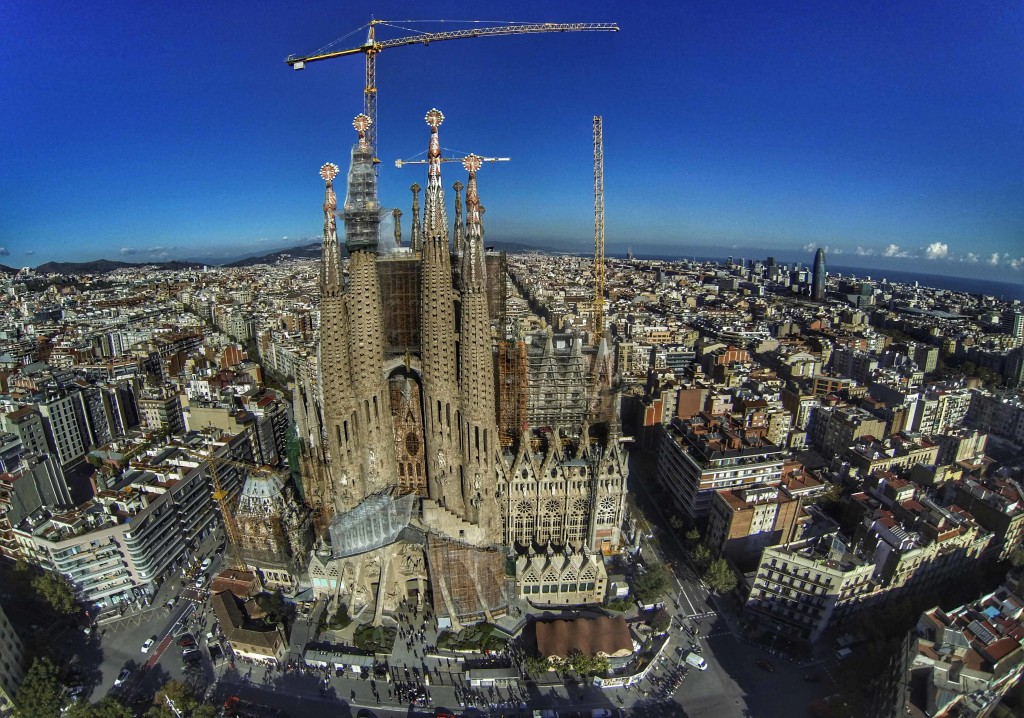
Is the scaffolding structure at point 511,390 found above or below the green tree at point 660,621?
above

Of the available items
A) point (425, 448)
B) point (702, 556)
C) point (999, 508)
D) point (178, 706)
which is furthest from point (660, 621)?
point (178, 706)

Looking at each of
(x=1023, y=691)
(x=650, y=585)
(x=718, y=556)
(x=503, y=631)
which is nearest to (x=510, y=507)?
(x=503, y=631)

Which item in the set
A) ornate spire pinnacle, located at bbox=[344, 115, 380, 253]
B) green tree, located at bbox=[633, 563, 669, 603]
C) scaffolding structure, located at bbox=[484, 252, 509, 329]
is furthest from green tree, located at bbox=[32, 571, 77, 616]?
green tree, located at bbox=[633, 563, 669, 603]

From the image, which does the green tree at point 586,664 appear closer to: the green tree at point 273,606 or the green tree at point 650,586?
the green tree at point 650,586

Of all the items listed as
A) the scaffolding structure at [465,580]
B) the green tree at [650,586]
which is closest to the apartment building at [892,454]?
the green tree at [650,586]

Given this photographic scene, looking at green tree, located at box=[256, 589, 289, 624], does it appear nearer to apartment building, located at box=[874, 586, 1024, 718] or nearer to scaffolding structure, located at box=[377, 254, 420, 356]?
scaffolding structure, located at box=[377, 254, 420, 356]

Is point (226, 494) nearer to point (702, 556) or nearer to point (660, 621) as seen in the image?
point (660, 621)

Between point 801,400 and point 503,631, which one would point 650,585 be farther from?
point 801,400
